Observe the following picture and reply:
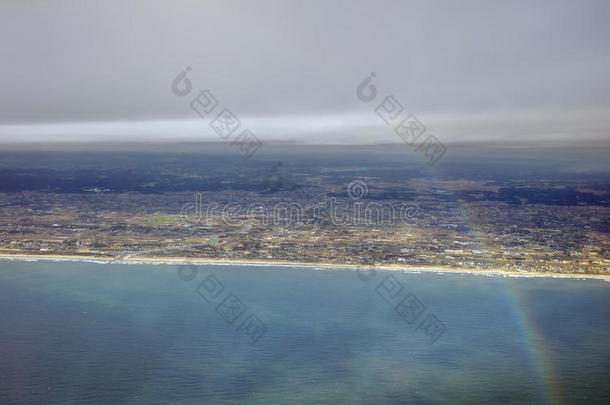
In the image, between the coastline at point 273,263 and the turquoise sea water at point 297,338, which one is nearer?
the turquoise sea water at point 297,338

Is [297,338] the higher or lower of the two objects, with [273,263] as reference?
lower

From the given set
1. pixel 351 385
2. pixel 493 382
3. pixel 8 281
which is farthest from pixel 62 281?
pixel 493 382

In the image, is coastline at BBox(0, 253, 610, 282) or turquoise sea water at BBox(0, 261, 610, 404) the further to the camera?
coastline at BBox(0, 253, 610, 282)

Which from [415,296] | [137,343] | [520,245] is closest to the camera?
[137,343]

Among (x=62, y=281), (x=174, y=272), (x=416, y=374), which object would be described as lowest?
(x=416, y=374)

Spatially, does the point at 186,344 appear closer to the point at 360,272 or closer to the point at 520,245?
the point at 360,272

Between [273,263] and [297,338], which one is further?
[273,263]

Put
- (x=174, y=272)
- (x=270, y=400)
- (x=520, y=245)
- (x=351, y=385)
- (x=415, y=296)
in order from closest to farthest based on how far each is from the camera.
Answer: (x=270, y=400)
(x=351, y=385)
(x=415, y=296)
(x=174, y=272)
(x=520, y=245)

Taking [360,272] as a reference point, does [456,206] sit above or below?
below
